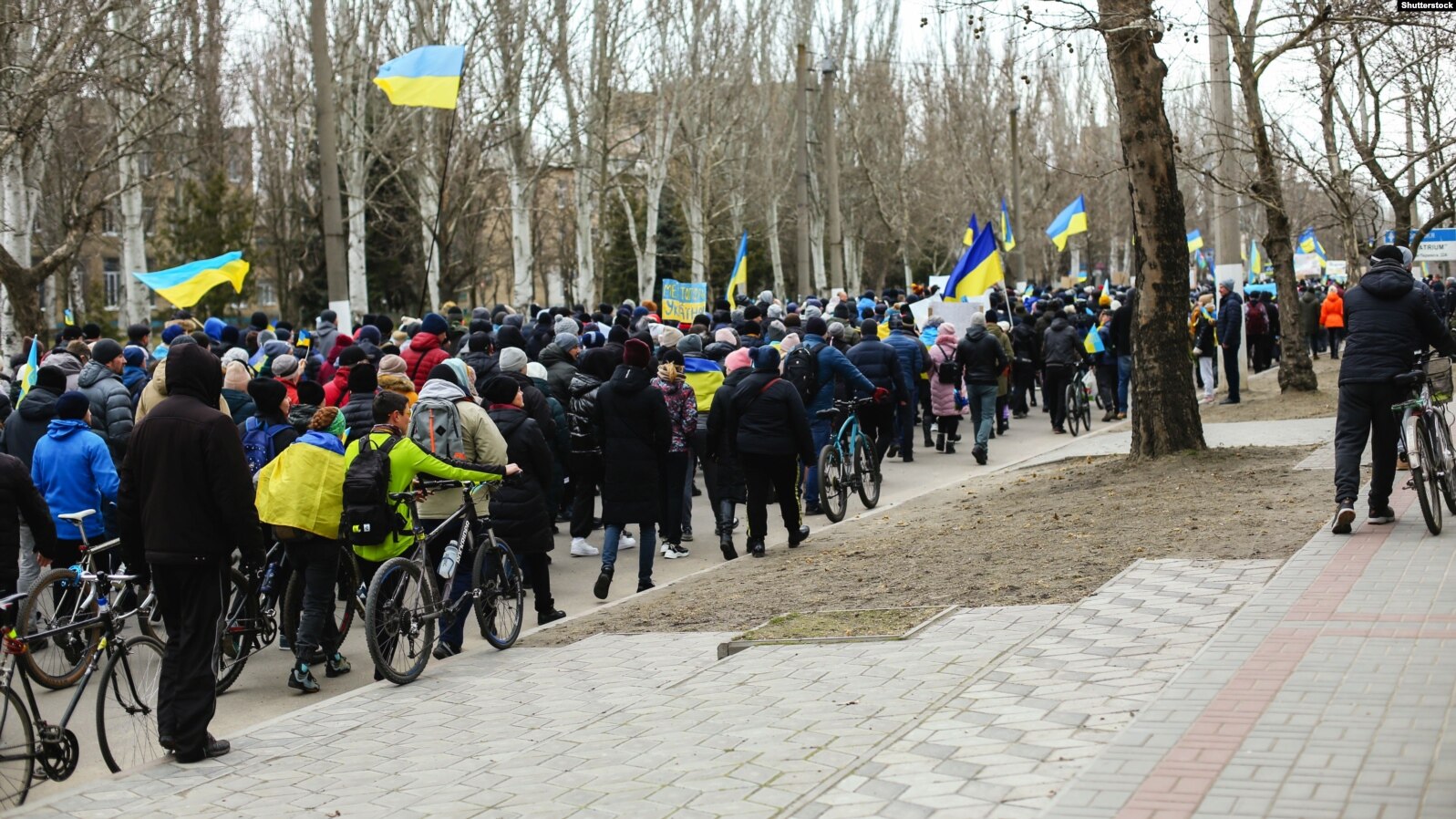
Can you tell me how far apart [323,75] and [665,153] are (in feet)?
102

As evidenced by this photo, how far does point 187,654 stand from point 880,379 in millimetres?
10904

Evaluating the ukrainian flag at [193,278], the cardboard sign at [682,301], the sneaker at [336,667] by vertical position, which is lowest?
the sneaker at [336,667]

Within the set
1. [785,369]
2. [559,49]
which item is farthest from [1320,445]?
[559,49]

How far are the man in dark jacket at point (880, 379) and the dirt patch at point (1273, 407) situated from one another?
19.2 feet

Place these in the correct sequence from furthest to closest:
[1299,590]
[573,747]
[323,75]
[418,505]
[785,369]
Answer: [323,75] → [785,369] → [418,505] → [1299,590] → [573,747]

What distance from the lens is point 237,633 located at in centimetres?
914

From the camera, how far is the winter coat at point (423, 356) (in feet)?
46.6

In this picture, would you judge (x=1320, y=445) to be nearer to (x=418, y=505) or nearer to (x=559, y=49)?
(x=418, y=505)

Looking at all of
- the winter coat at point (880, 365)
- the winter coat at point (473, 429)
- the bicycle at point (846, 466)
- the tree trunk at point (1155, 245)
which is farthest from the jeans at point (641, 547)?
the tree trunk at point (1155, 245)

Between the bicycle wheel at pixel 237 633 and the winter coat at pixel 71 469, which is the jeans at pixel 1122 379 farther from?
the bicycle wheel at pixel 237 633

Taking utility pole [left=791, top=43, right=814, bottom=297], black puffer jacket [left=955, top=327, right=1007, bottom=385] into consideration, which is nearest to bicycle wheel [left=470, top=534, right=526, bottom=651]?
black puffer jacket [left=955, top=327, right=1007, bottom=385]

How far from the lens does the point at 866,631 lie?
9.04 m

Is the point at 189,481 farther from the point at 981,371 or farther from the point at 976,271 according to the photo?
the point at 976,271

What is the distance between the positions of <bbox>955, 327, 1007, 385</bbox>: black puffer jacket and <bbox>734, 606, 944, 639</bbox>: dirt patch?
34.8 feet
